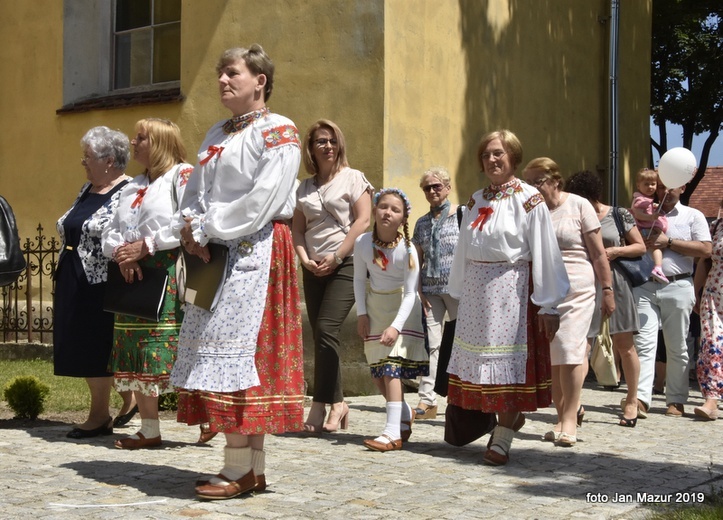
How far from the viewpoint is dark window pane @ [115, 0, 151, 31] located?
42.2ft

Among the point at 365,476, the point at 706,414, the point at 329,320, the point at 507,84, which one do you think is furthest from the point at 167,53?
the point at 365,476

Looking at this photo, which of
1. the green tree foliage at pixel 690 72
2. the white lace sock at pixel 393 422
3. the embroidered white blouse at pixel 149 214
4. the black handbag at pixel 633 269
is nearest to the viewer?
the embroidered white blouse at pixel 149 214

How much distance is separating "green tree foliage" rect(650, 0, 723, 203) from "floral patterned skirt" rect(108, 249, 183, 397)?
1984cm

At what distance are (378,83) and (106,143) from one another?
3.63 metres

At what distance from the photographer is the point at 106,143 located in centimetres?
735

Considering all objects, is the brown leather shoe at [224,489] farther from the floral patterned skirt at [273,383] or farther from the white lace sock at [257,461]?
the floral patterned skirt at [273,383]

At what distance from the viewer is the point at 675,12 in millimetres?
23906

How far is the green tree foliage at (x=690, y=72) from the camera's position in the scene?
25.1 metres

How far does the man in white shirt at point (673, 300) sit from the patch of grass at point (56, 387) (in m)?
4.45

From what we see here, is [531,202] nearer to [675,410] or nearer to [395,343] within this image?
[395,343]

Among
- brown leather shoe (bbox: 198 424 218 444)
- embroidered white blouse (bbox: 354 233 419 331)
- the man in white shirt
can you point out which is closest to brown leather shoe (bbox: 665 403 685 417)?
the man in white shirt

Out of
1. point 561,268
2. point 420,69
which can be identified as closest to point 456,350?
point 561,268

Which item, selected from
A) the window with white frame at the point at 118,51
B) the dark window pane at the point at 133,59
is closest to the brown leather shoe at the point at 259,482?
the window with white frame at the point at 118,51

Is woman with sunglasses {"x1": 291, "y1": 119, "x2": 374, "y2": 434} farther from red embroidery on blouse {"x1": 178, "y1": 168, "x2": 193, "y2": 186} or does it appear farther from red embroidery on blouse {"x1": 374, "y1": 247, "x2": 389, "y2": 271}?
red embroidery on blouse {"x1": 178, "y1": 168, "x2": 193, "y2": 186}
